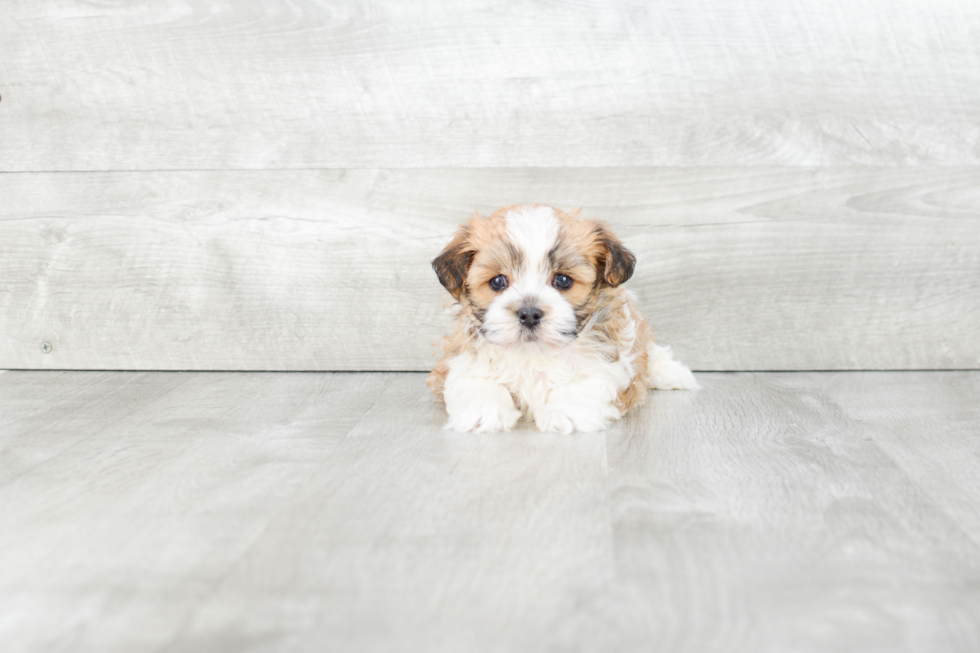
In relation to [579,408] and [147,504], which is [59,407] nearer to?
[147,504]

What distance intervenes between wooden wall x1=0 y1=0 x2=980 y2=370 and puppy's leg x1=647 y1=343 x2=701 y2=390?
25 cm

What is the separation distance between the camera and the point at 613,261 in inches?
81.5

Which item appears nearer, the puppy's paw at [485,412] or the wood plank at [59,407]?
the wood plank at [59,407]

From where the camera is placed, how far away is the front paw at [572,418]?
203cm

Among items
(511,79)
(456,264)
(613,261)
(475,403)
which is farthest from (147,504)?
(511,79)

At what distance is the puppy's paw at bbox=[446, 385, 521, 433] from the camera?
204 cm

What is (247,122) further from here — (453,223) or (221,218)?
(453,223)

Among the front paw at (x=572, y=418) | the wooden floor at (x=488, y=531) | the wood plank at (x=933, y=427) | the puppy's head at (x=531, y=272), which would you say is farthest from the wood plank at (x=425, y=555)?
the wood plank at (x=933, y=427)

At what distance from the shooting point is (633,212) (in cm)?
272

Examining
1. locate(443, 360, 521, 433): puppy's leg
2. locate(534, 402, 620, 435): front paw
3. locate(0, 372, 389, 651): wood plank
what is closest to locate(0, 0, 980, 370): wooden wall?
locate(0, 372, 389, 651): wood plank

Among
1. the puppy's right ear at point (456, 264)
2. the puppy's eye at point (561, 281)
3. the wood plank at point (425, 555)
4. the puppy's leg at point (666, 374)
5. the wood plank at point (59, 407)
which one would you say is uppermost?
the puppy's right ear at point (456, 264)

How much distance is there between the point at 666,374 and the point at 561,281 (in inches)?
25.7

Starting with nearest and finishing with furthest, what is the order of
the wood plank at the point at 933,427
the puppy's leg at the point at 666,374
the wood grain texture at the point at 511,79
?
1. the wood plank at the point at 933,427
2. the puppy's leg at the point at 666,374
3. the wood grain texture at the point at 511,79

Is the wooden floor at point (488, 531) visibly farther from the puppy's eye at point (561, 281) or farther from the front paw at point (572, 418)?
the puppy's eye at point (561, 281)
